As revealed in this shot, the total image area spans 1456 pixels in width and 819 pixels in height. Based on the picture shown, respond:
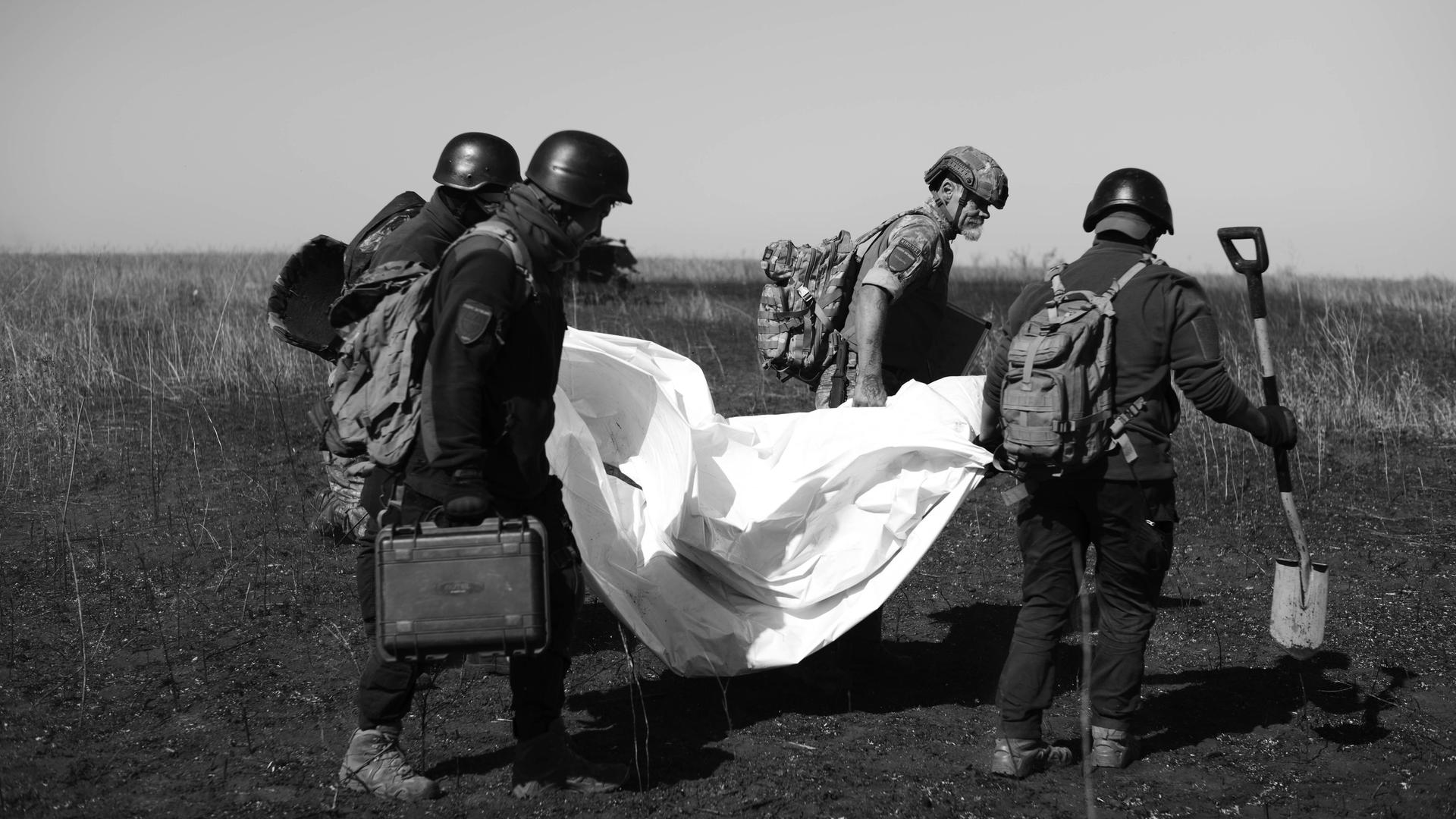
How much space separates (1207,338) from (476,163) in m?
2.93

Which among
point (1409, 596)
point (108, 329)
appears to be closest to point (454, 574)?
point (1409, 596)

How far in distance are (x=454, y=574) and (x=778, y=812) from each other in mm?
1316

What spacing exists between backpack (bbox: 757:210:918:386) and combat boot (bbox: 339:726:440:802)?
248 centimetres

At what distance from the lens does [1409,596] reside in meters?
6.14

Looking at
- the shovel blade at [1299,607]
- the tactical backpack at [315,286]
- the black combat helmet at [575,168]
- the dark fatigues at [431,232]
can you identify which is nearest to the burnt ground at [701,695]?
the shovel blade at [1299,607]

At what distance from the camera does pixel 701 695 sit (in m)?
4.79

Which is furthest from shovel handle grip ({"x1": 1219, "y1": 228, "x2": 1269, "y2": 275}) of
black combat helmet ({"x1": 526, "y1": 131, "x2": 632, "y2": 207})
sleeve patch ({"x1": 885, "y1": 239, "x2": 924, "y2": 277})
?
black combat helmet ({"x1": 526, "y1": 131, "x2": 632, "y2": 207})

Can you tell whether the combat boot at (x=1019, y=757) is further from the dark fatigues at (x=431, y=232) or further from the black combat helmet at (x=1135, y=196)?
the dark fatigues at (x=431, y=232)

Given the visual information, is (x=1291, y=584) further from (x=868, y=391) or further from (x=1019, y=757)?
(x=868, y=391)

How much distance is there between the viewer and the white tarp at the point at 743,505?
14.3ft

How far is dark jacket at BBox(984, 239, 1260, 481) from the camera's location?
149 inches

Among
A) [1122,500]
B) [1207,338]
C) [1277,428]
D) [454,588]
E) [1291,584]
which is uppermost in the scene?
[1207,338]

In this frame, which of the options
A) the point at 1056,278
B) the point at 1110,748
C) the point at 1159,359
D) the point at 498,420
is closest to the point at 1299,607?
the point at 1110,748

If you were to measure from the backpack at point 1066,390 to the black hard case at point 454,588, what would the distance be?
63.3 inches
